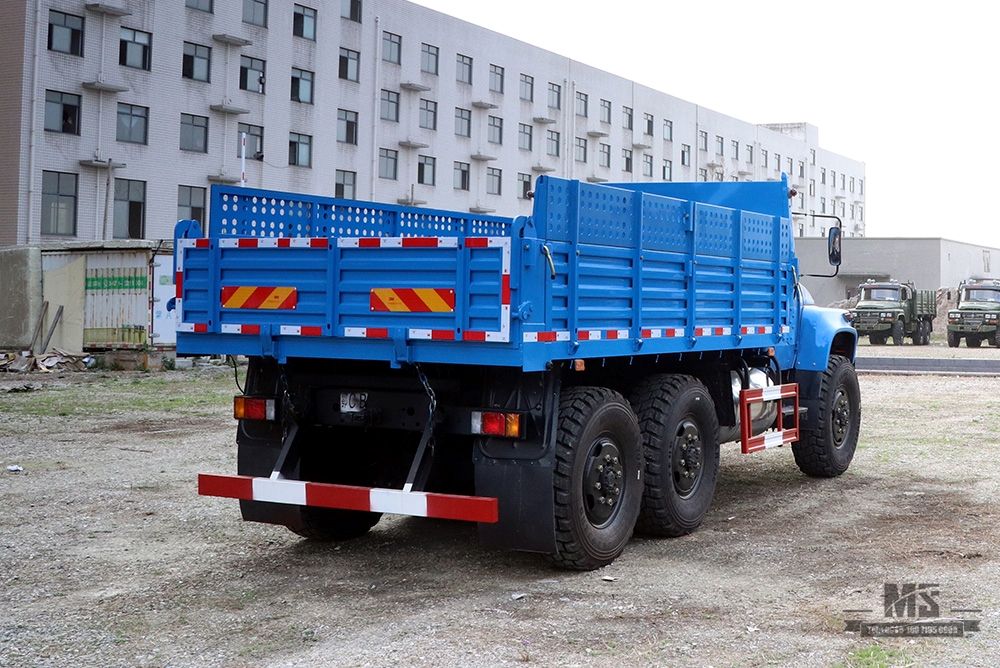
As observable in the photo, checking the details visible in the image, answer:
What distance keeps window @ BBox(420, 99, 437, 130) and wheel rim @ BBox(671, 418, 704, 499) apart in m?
45.7

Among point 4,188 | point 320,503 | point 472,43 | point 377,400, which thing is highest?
point 472,43

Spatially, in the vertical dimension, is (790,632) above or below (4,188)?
below

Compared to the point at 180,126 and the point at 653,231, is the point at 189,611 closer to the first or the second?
the point at 653,231

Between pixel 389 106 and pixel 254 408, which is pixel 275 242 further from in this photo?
pixel 389 106

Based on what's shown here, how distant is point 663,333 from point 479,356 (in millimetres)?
1721

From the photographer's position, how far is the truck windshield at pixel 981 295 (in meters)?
38.4

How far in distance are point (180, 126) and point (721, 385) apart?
36.4 metres

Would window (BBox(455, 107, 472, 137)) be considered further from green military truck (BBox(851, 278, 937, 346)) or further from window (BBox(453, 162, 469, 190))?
green military truck (BBox(851, 278, 937, 346))

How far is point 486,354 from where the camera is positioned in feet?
19.0

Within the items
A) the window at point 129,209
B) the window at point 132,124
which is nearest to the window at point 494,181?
the window at point 132,124

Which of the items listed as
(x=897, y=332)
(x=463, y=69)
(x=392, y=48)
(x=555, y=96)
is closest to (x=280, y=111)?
(x=392, y=48)

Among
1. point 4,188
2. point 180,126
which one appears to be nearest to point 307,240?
point 4,188

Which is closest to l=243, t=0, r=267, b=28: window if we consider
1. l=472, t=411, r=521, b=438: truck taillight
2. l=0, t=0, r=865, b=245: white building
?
l=0, t=0, r=865, b=245: white building

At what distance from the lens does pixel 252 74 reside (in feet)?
144
